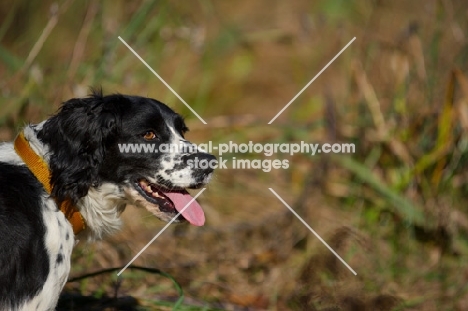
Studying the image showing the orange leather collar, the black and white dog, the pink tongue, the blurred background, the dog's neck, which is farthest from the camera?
the blurred background

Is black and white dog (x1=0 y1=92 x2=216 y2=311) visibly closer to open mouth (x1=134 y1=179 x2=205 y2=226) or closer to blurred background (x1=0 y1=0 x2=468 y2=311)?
open mouth (x1=134 y1=179 x2=205 y2=226)

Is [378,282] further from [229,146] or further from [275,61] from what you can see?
[275,61]

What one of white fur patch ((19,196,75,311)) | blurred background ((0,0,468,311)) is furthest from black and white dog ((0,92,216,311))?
blurred background ((0,0,468,311))

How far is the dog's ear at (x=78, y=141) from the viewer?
145 inches

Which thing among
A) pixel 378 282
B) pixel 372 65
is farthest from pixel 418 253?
pixel 372 65

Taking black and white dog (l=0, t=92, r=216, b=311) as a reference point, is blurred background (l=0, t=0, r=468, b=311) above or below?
below

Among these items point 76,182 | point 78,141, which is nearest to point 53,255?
point 76,182

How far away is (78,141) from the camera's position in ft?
12.4

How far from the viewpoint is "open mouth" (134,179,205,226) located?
3.91 meters

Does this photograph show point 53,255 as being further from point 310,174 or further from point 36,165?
point 310,174

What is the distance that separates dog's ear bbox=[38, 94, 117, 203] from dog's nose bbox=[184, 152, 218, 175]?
405 millimetres

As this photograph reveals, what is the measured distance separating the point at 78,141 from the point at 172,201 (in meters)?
0.57

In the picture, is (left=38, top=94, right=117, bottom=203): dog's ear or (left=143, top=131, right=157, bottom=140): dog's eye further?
(left=143, top=131, right=157, bottom=140): dog's eye

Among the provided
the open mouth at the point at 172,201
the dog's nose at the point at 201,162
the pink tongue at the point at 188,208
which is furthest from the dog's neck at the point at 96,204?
the dog's nose at the point at 201,162
